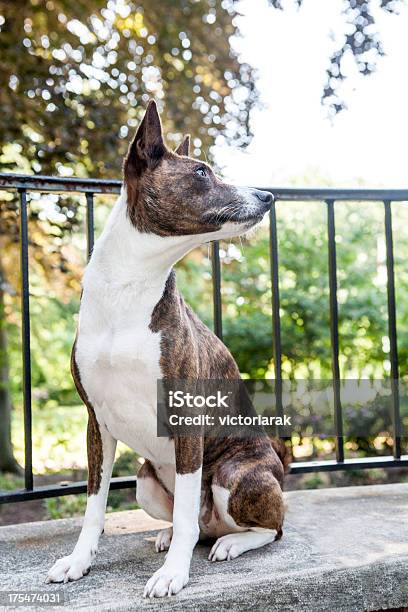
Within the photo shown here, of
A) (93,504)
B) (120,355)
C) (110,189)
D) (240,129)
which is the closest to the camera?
(120,355)

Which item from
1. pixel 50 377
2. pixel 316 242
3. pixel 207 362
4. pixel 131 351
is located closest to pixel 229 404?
pixel 207 362

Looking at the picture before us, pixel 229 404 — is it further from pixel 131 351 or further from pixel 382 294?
pixel 382 294

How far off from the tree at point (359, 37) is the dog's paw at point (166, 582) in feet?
12.4

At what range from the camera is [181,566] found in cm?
186

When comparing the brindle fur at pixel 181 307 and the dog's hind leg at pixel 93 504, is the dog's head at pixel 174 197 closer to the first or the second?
the brindle fur at pixel 181 307

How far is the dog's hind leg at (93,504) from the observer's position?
1.95 meters

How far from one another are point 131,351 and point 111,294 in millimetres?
190

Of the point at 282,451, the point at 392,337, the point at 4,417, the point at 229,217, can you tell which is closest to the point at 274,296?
the point at 392,337

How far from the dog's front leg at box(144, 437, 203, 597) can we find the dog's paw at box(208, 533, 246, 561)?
17 centimetres

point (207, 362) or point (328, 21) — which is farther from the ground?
point (328, 21)

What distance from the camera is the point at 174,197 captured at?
195 centimetres

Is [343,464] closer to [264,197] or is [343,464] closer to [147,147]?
→ [264,197]

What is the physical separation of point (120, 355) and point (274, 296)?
1.10m

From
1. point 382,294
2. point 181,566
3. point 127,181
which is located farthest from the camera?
point 382,294
